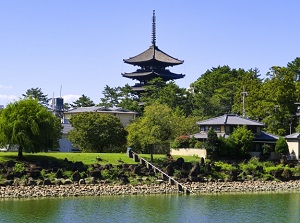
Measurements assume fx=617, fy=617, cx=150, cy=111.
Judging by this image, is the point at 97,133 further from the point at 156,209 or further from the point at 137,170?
the point at 156,209

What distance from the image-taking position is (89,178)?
4334cm

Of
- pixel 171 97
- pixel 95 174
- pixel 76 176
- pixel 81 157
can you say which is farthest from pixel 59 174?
pixel 171 97

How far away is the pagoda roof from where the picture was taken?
3701 inches

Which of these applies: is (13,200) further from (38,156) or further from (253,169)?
(253,169)

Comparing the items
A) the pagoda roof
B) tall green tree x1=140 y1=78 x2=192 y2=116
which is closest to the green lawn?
tall green tree x1=140 y1=78 x2=192 y2=116

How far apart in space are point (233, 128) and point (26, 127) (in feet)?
67.4

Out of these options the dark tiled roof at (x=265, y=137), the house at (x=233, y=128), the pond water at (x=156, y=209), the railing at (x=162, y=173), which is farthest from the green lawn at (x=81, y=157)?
the dark tiled roof at (x=265, y=137)

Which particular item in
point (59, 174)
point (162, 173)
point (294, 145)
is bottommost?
point (59, 174)

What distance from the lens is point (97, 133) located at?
5822 cm

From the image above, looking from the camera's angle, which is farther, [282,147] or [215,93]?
[215,93]

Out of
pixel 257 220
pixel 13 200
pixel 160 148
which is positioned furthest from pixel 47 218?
pixel 160 148

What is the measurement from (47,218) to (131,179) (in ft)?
41.5

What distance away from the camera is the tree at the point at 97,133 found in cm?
5816

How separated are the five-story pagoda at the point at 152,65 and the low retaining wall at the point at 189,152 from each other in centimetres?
3743
